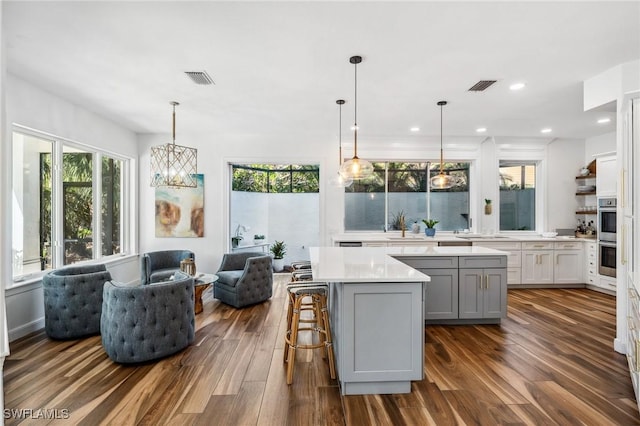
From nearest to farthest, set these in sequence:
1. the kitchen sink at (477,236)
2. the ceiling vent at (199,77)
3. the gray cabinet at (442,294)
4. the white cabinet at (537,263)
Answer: the ceiling vent at (199,77)
the gray cabinet at (442,294)
the white cabinet at (537,263)
the kitchen sink at (477,236)

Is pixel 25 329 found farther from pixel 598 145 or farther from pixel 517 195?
pixel 598 145

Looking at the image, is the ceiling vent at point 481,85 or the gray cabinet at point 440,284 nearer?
the ceiling vent at point 481,85

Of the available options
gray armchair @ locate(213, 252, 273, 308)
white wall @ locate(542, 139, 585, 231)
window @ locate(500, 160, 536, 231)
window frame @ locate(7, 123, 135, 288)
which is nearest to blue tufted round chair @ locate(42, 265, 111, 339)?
window frame @ locate(7, 123, 135, 288)

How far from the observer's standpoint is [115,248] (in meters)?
5.43

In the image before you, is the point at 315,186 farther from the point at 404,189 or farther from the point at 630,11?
the point at 630,11

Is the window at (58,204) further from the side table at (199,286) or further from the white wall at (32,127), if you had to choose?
the side table at (199,286)

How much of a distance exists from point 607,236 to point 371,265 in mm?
4477

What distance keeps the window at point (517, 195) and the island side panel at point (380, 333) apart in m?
4.80

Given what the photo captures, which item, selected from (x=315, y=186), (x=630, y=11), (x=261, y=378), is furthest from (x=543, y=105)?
(x=315, y=186)

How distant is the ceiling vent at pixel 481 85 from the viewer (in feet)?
11.5

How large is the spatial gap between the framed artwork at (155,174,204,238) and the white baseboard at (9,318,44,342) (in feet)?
7.56

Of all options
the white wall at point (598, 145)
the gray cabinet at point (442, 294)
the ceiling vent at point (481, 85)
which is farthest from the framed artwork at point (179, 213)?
the white wall at point (598, 145)

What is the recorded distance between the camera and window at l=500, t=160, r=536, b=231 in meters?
6.35

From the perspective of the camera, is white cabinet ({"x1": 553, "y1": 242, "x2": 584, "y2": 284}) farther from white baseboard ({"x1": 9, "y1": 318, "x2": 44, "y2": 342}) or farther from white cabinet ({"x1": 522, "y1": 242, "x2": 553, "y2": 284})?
white baseboard ({"x1": 9, "y1": 318, "x2": 44, "y2": 342})
